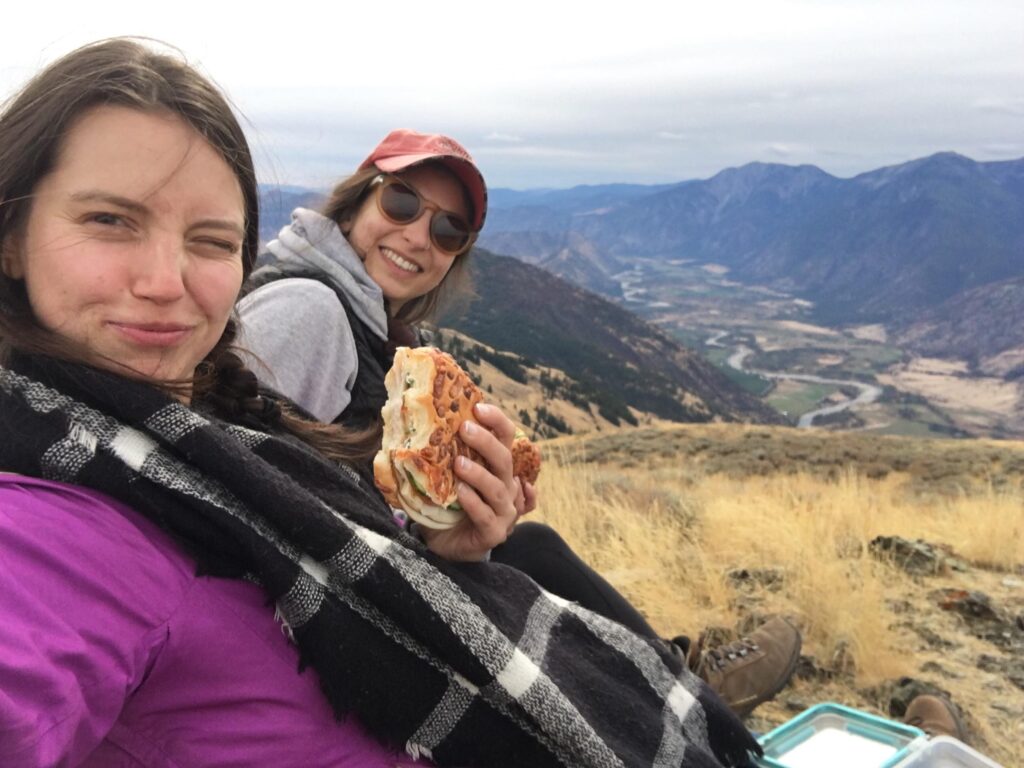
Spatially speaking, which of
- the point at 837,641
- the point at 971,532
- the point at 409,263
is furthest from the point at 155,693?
the point at 971,532

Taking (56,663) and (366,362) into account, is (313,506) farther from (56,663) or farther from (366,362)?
(366,362)

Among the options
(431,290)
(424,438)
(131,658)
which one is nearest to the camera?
(131,658)

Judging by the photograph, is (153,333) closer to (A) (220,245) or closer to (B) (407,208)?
(A) (220,245)

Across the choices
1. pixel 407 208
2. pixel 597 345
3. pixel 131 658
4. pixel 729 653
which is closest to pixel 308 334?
pixel 407 208

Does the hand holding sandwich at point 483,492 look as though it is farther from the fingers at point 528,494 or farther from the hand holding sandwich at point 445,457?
the fingers at point 528,494

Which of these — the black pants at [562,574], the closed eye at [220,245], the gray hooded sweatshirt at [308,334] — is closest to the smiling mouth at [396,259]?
the gray hooded sweatshirt at [308,334]

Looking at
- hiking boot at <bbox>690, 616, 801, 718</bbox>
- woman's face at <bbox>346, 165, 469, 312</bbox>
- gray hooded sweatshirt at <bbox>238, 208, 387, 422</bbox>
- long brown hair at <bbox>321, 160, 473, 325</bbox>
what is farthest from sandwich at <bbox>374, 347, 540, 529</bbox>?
hiking boot at <bbox>690, 616, 801, 718</bbox>

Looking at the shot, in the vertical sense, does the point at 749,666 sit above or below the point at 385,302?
below

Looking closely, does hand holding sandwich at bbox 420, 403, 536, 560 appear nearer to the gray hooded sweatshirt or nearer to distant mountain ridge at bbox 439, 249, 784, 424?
the gray hooded sweatshirt

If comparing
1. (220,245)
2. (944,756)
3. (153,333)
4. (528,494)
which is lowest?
(944,756)
